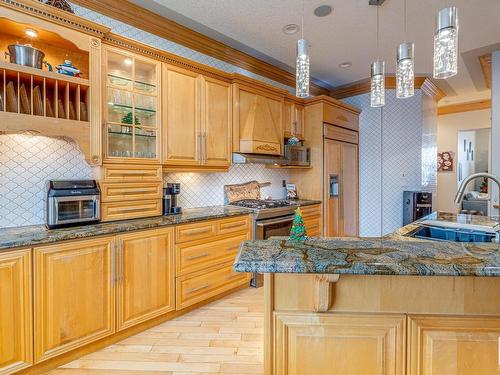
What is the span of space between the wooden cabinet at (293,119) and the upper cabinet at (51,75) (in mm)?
2650

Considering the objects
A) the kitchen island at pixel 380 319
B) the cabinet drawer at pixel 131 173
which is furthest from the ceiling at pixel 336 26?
the kitchen island at pixel 380 319

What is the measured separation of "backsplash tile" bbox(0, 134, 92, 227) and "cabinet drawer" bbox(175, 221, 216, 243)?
104 cm

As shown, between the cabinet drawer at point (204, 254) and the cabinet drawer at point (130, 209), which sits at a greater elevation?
the cabinet drawer at point (130, 209)

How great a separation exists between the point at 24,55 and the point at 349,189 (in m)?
4.65

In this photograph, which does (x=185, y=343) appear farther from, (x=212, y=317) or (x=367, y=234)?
(x=367, y=234)

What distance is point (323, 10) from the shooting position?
2842mm

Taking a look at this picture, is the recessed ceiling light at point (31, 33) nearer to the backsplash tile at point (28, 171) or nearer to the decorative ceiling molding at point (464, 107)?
the backsplash tile at point (28, 171)

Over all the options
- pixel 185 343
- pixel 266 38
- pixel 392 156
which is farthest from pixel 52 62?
pixel 392 156

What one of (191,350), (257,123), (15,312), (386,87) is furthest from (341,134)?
(15,312)

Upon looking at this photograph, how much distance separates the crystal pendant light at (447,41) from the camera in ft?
4.40

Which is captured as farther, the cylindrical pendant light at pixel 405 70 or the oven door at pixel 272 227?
the oven door at pixel 272 227

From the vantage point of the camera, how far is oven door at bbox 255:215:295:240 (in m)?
3.40

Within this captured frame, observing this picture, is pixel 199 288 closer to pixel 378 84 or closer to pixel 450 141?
pixel 378 84

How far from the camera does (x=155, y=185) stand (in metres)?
2.75
